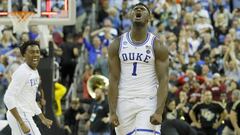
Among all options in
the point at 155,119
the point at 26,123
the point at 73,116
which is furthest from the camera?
the point at 73,116

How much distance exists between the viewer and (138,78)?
11141 millimetres

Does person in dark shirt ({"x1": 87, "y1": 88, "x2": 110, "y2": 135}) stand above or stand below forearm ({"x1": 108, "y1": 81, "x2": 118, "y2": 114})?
below

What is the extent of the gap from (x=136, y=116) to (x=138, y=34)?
3.63 ft

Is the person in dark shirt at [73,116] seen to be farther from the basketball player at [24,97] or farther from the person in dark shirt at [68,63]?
the basketball player at [24,97]

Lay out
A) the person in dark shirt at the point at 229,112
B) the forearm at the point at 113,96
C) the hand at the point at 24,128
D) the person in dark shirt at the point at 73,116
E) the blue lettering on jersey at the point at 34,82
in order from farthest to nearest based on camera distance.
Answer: the person in dark shirt at the point at 73,116, the person in dark shirt at the point at 229,112, the blue lettering on jersey at the point at 34,82, the hand at the point at 24,128, the forearm at the point at 113,96

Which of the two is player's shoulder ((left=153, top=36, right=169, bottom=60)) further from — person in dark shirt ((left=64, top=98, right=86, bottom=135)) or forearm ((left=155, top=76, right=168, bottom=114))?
person in dark shirt ((left=64, top=98, right=86, bottom=135))

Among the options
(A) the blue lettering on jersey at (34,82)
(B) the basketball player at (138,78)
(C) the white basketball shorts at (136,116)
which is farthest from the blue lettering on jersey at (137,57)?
(A) the blue lettering on jersey at (34,82)

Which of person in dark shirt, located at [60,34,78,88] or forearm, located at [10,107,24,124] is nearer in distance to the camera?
forearm, located at [10,107,24,124]

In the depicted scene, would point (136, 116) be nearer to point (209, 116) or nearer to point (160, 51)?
point (160, 51)

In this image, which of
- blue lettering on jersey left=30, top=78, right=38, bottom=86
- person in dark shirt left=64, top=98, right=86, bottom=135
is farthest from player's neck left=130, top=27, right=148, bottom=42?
person in dark shirt left=64, top=98, right=86, bottom=135

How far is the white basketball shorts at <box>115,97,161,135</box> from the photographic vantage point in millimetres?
11031

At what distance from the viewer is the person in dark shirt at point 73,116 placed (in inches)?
816

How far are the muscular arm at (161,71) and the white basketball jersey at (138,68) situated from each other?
2.8 inches

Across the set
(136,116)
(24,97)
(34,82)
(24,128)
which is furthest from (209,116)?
(136,116)
